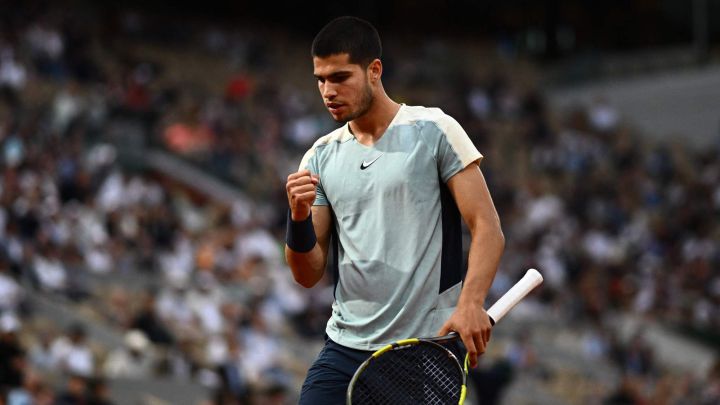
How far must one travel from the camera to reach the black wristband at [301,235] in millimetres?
4785

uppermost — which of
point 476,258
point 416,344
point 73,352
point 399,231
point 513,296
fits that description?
point 399,231

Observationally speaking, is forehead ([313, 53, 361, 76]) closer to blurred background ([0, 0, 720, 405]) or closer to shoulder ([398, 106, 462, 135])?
shoulder ([398, 106, 462, 135])

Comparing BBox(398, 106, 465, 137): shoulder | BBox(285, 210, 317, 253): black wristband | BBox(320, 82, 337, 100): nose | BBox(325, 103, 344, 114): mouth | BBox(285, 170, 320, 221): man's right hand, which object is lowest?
BBox(285, 210, 317, 253): black wristband

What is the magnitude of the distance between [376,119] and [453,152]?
0.34 meters

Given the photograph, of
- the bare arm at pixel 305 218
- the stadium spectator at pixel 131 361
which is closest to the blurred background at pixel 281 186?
the stadium spectator at pixel 131 361

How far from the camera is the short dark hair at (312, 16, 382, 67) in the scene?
191 inches

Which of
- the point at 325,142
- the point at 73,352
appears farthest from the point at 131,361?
the point at 325,142

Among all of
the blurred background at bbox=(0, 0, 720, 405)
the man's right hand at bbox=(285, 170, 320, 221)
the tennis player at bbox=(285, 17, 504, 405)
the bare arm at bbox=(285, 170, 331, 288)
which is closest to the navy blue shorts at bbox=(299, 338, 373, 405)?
the tennis player at bbox=(285, 17, 504, 405)

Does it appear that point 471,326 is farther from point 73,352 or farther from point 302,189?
point 73,352

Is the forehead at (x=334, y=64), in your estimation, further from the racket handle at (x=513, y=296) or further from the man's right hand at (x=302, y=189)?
the racket handle at (x=513, y=296)

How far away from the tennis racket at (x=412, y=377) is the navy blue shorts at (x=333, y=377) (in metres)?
0.15

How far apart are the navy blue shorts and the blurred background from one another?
21.0ft

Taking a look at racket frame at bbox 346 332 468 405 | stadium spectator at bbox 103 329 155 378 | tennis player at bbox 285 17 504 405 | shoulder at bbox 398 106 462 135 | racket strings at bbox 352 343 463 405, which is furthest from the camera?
stadium spectator at bbox 103 329 155 378

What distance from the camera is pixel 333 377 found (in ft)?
16.0
